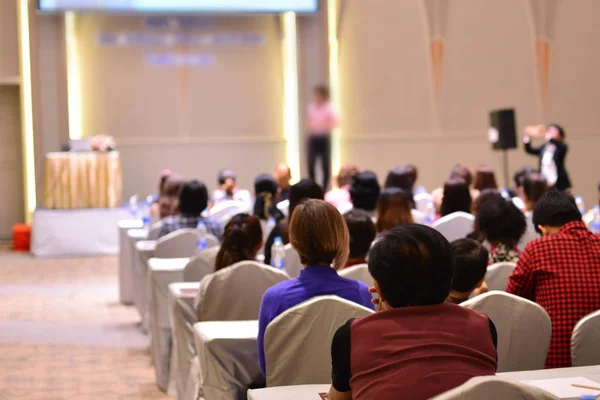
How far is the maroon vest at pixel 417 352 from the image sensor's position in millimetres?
1915

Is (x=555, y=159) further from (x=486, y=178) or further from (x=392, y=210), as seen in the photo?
(x=392, y=210)

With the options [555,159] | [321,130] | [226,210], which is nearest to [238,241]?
[226,210]

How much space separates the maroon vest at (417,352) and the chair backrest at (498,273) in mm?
1803

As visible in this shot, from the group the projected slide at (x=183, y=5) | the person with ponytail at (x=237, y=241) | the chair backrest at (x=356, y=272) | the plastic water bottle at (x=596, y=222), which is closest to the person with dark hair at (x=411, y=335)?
the chair backrest at (x=356, y=272)

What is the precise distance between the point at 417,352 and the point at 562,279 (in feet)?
5.10

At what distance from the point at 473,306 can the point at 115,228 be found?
28.6 ft

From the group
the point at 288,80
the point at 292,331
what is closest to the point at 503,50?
the point at 288,80

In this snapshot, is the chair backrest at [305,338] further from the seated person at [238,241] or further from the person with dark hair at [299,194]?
the person with dark hair at [299,194]

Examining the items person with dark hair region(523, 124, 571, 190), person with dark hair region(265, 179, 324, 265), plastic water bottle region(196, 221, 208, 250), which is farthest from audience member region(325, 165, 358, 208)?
person with dark hair region(523, 124, 571, 190)

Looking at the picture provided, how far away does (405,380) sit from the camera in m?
1.92

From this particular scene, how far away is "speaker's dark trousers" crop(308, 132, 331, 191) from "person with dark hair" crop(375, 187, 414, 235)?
7192mm

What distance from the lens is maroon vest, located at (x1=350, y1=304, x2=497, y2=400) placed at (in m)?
1.92

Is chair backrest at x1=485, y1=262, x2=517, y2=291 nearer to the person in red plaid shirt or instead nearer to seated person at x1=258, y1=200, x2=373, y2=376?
the person in red plaid shirt

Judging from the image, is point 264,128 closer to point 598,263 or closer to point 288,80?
point 288,80
